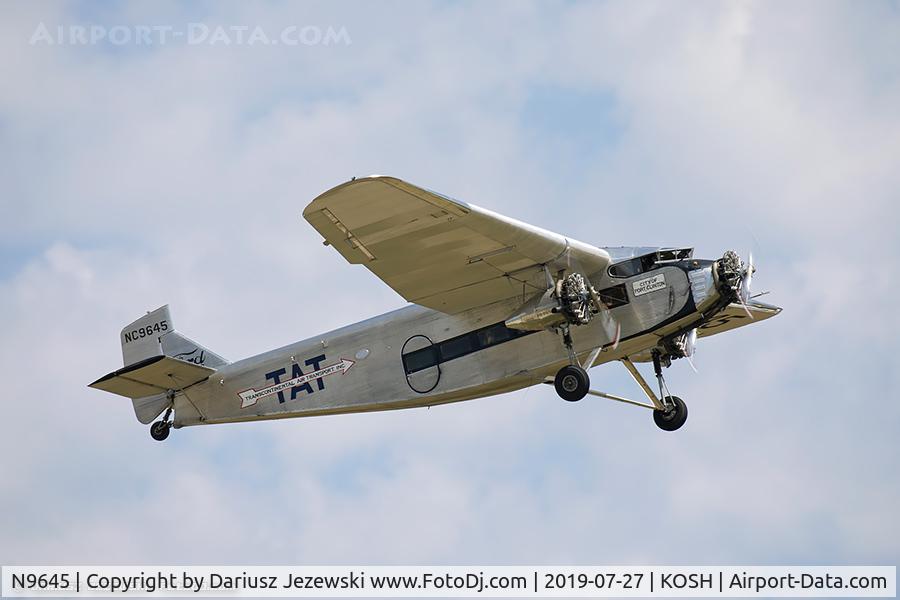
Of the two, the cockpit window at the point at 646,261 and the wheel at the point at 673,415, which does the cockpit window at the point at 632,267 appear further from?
the wheel at the point at 673,415

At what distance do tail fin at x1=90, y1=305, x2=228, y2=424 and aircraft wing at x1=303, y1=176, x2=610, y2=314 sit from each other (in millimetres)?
6184

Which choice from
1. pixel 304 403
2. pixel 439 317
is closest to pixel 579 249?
pixel 439 317

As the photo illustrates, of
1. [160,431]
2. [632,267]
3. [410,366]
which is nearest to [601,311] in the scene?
[632,267]

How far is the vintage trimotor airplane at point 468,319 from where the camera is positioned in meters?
24.0

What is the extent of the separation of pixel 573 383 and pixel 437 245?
3.72m

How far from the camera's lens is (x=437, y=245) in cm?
2459

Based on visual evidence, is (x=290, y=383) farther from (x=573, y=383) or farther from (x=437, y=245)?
(x=573, y=383)

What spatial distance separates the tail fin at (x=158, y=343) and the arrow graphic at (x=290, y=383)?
1.46 meters

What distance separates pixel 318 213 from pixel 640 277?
6690 mm

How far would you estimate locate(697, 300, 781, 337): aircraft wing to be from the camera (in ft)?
88.9

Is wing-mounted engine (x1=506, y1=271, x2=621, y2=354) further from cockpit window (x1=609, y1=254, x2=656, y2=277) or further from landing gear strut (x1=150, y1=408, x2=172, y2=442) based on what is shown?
landing gear strut (x1=150, y1=408, x2=172, y2=442)

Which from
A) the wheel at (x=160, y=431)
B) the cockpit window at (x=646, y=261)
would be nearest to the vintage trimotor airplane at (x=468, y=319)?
the cockpit window at (x=646, y=261)

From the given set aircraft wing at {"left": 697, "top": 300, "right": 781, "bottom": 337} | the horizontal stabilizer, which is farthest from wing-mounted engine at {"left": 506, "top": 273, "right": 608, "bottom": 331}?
the horizontal stabilizer

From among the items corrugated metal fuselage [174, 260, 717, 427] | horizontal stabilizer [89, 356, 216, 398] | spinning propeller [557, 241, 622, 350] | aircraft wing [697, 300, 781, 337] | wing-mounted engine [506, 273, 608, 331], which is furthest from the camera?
horizontal stabilizer [89, 356, 216, 398]
